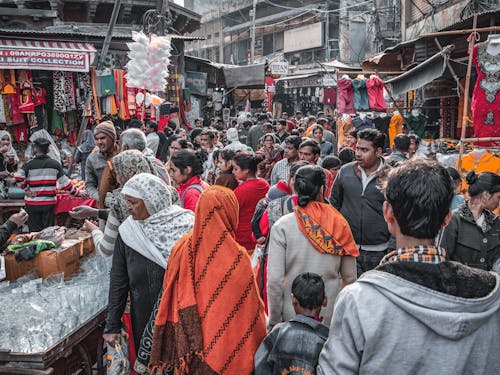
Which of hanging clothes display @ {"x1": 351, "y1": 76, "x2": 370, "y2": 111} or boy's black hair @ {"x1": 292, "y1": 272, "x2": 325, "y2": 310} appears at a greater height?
hanging clothes display @ {"x1": 351, "y1": 76, "x2": 370, "y2": 111}

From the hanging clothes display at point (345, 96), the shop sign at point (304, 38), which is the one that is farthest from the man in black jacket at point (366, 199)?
the shop sign at point (304, 38)

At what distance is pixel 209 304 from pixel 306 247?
0.89m

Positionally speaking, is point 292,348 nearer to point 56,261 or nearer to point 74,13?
point 56,261

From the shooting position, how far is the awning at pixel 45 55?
398 inches

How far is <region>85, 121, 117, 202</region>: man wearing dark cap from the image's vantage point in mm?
5398

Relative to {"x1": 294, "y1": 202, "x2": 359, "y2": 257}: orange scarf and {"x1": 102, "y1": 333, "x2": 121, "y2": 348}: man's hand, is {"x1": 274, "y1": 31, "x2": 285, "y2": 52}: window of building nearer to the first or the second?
{"x1": 294, "y1": 202, "x2": 359, "y2": 257}: orange scarf

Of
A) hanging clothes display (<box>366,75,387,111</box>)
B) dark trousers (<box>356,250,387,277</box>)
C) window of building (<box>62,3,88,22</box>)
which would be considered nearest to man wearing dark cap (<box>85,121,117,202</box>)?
dark trousers (<box>356,250,387,277</box>)

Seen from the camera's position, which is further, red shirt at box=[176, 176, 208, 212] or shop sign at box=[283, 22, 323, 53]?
shop sign at box=[283, 22, 323, 53]

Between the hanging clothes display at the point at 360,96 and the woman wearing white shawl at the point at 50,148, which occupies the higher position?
the hanging clothes display at the point at 360,96

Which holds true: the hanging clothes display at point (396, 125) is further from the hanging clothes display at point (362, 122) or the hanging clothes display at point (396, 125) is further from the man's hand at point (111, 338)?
the man's hand at point (111, 338)

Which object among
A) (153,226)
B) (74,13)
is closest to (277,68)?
(74,13)

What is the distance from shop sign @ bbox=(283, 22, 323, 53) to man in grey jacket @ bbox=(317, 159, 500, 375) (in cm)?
3476

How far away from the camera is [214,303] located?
261cm

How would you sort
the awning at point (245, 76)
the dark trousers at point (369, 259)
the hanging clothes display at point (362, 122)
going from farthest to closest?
the awning at point (245, 76) → the hanging clothes display at point (362, 122) → the dark trousers at point (369, 259)
